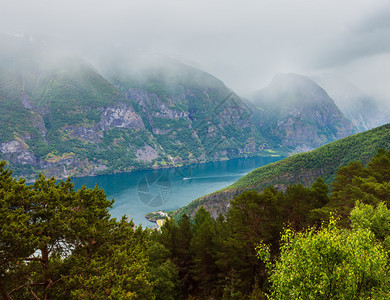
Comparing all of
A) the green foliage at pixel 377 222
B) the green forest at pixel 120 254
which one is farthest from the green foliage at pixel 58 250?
the green foliage at pixel 377 222

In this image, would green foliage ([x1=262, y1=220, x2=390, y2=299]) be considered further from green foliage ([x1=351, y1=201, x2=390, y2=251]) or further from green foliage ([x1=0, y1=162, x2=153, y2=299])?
green foliage ([x1=0, y1=162, x2=153, y2=299])

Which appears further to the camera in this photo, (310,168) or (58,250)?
(310,168)

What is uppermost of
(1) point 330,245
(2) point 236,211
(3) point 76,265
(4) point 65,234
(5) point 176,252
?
(4) point 65,234

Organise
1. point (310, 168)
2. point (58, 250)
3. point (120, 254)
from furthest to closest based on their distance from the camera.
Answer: point (310, 168) → point (120, 254) → point (58, 250)

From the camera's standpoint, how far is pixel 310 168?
121m

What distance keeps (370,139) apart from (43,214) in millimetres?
140808

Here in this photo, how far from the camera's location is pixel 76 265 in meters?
14.3

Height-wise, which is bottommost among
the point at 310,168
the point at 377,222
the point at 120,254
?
the point at 310,168

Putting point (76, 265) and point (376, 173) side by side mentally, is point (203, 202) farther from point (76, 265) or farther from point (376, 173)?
point (76, 265)

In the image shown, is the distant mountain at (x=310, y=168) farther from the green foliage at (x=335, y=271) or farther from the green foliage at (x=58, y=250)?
the green foliage at (x=335, y=271)

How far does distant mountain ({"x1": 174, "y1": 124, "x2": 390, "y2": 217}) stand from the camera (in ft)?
366

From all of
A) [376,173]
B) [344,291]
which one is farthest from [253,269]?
[376,173]

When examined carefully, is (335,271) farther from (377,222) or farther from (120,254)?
(120,254)

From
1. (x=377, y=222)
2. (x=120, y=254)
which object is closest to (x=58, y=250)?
(x=120, y=254)
